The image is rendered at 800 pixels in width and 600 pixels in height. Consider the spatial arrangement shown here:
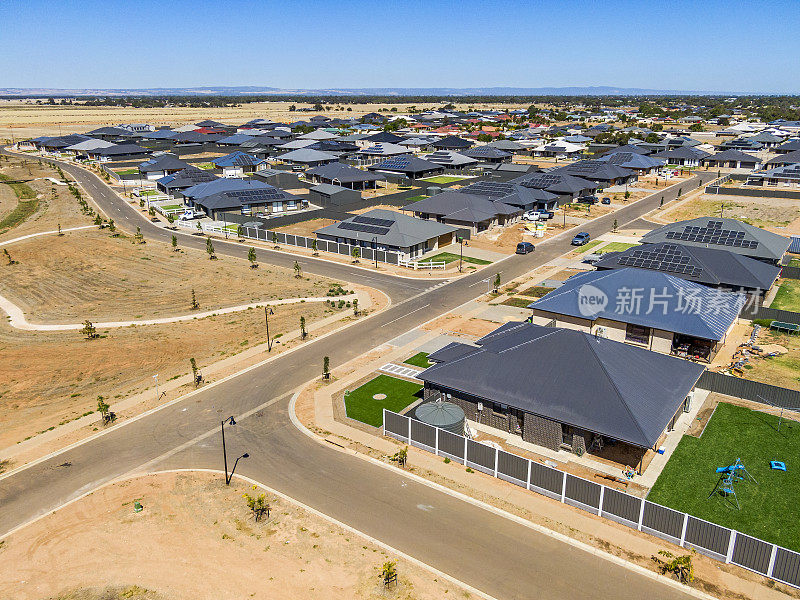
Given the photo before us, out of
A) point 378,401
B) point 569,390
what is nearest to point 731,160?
point 569,390

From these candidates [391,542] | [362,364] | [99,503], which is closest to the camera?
[391,542]

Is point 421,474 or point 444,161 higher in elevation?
point 444,161

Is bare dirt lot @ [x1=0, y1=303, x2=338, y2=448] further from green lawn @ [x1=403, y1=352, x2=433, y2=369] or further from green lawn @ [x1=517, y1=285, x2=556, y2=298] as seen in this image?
green lawn @ [x1=517, y1=285, x2=556, y2=298]

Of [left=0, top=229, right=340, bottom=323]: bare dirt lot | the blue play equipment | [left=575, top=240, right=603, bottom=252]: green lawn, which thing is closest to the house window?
the blue play equipment

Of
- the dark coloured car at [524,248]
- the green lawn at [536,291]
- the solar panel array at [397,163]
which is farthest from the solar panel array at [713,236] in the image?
the solar panel array at [397,163]

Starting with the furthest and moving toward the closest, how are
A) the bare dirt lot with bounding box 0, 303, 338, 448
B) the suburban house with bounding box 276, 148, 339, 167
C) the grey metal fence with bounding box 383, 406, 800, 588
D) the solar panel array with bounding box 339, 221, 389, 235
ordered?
the suburban house with bounding box 276, 148, 339, 167
the solar panel array with bounding box 339, 221, 389, 235
the bare dirt lot with bounding box 0, 303, 338, 448
the grey metal fence with bounding box 383, 406, 800, 588

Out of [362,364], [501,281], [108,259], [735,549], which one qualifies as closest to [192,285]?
[108,259]

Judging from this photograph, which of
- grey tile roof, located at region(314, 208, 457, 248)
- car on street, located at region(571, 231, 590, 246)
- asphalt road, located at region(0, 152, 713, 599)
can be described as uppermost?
grey tile roof, located at region(314, 208, 457, 248)

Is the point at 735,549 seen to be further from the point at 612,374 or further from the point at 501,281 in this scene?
the point at 501,281
